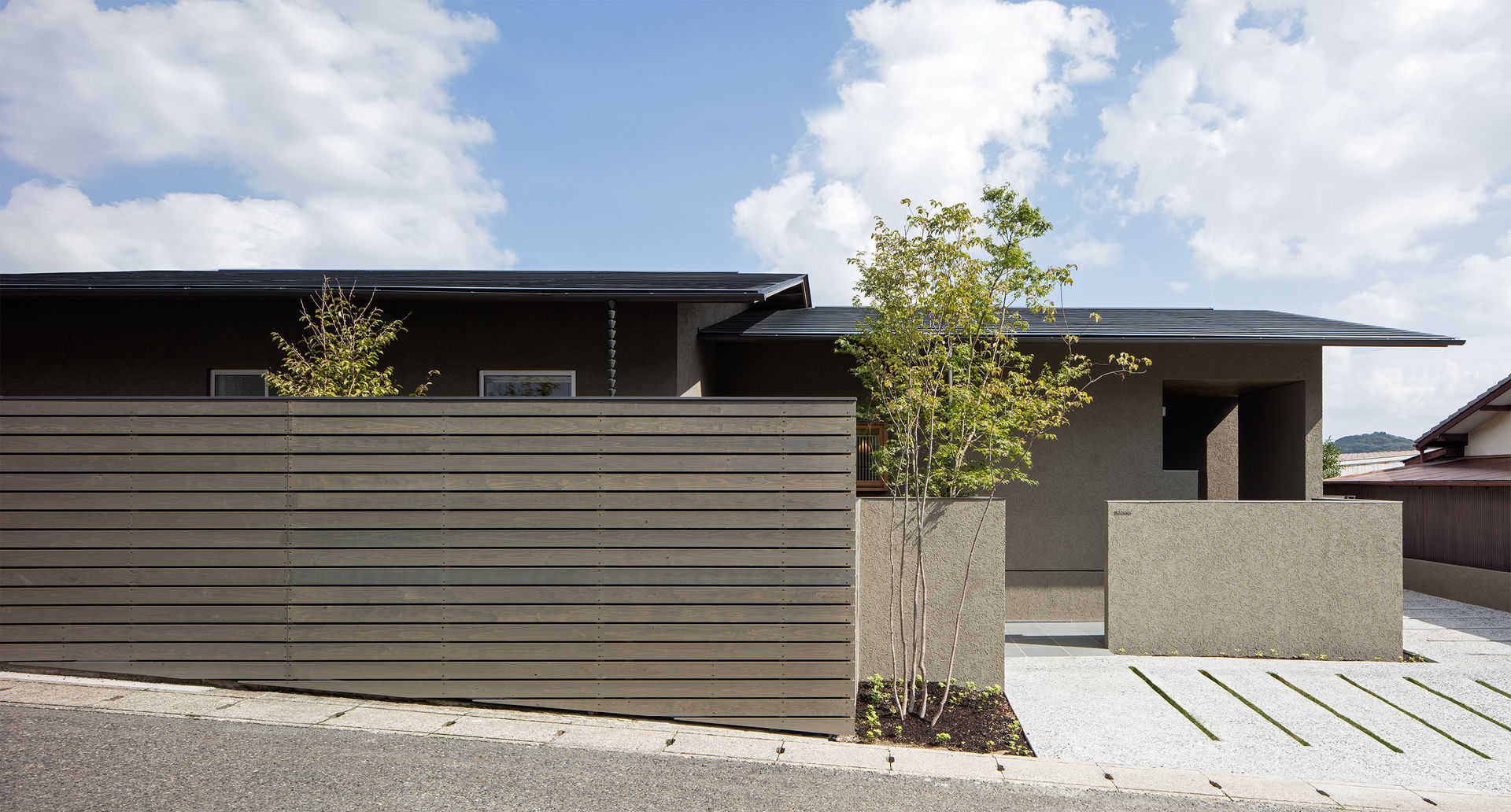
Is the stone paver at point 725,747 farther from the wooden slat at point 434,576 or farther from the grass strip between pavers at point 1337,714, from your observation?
the grass strip between pavers at point 1337,714

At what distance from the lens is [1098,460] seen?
8.16 metres

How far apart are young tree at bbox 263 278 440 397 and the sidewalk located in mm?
2115

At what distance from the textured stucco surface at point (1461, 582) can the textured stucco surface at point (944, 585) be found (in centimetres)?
808

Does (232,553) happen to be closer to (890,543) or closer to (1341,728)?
(890,543)

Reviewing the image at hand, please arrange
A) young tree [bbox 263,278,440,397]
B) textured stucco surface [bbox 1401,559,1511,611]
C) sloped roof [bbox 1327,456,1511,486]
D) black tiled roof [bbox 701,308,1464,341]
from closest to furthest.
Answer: young tree [bbox 263,278,440,397], black tiled roof [bbox 701,308,1464,341], textured stucco surface [bbox 1401,559,1511,611], sloped roof [bbox 1327,456,1511,486]

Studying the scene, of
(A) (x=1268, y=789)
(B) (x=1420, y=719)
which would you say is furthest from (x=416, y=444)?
(B) (x=1420, y=719)

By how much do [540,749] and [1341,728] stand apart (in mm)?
5033

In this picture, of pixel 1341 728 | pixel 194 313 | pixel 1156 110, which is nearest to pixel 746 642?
pixel 1341 728

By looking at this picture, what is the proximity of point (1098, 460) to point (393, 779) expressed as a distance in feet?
23.6

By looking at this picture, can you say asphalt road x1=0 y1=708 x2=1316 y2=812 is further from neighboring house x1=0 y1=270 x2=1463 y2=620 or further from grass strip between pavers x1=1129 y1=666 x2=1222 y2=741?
neighboring house x1=0 y1=270 x2=1463 y2=620

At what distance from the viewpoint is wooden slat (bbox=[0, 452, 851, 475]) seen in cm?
474

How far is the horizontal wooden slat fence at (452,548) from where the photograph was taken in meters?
4.66

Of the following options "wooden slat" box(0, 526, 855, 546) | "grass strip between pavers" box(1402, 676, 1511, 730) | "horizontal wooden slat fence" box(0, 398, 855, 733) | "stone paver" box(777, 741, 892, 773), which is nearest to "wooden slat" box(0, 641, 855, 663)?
"horizontal wooden slat fence" box(0, 398, 855, 733)

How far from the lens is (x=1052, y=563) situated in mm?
8086
